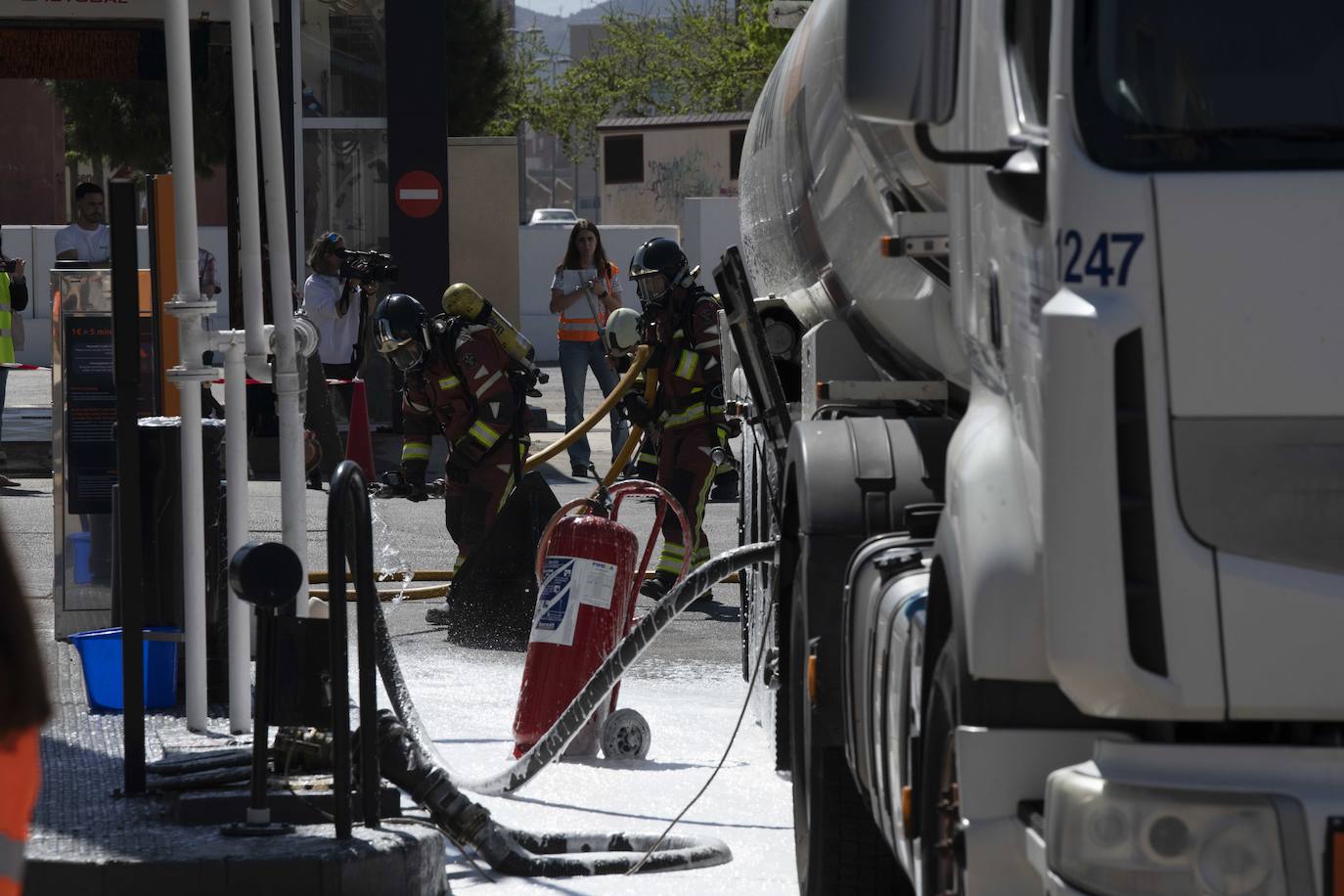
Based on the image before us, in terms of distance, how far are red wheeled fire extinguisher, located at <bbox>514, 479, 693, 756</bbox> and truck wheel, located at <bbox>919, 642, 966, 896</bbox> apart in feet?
10.3

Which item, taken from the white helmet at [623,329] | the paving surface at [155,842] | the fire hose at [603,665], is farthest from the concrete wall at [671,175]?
the fire hose at [603,665]

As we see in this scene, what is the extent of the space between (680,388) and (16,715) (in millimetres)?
7927

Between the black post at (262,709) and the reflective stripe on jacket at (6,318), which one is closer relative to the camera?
the black post at (262,709)

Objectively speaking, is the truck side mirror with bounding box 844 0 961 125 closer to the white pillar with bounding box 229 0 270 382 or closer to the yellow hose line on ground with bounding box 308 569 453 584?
the white pillar with bounding box 229 0 270 382

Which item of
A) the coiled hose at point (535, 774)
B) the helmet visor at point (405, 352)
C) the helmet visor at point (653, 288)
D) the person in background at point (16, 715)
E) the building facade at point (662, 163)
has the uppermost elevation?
the building facade at point (662, 163)

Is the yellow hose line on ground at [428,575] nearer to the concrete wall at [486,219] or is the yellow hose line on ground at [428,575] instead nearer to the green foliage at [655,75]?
the concrete wall at [486,219]

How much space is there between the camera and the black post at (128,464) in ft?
17.5

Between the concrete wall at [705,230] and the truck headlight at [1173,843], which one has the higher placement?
the concrete wall at [705,230]

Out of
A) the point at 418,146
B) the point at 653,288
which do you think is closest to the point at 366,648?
the point at 653,288

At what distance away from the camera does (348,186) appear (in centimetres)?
1800

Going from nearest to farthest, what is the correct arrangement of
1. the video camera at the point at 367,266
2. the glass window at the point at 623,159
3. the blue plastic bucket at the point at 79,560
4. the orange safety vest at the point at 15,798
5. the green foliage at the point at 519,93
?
the orange safety vest at the point at 15,798
the blue plastic bucket at the point at 79,560
the video camera at the point at 367,266
the glass window at the point at 623,159
the green foliage at the point at 519,93

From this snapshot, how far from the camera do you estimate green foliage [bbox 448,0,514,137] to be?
36500mm

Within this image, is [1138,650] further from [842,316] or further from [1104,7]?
[842,316]

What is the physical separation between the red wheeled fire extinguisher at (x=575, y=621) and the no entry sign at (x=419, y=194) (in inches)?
413
